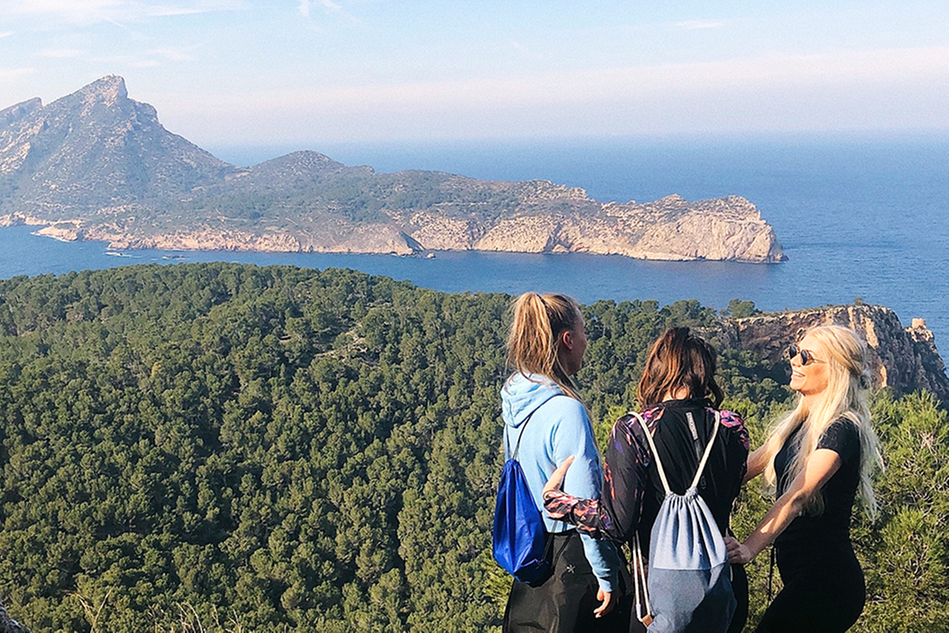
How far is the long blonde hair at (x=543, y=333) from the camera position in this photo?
2.46 metres

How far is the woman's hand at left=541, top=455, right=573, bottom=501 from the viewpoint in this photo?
2.36 metres

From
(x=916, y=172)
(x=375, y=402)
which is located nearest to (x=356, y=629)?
(x=375, y=402)

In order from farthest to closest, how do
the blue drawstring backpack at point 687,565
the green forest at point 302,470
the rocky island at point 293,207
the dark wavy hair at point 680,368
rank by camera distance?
1. the rocky island at point 293,207
2. the green forest at point 302,470
3. the dark wavy hair at point 680,368
4. the blue drawstring backpack at point 687,565

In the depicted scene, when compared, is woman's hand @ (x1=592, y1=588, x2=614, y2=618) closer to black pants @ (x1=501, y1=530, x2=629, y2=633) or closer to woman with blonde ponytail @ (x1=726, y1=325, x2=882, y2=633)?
black pants @ (x1=501, y1=530, x2=629, y2=633)

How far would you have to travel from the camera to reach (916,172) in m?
122

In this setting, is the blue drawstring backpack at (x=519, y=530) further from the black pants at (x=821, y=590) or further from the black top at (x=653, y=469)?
the black pants at (x=821, y=590)

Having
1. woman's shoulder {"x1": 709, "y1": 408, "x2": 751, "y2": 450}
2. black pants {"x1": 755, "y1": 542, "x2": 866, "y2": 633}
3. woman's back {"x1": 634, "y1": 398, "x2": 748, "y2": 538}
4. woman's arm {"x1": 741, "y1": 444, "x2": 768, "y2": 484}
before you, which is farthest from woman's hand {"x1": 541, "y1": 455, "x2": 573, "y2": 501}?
black pants {"x1": 755, "y1": 542, "x2": 866, "y2": 633}

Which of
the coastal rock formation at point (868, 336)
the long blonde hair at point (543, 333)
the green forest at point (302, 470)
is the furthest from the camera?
the coastal rock formation at point (868, 336)

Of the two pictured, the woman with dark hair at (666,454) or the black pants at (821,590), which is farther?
the black pants at (821,590)

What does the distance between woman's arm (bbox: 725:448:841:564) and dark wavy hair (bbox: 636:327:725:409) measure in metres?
0.38

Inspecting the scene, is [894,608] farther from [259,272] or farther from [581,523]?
[259,272]

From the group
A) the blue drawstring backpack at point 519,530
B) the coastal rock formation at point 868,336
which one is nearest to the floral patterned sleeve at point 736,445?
the blue drawstring backpack at point 519,530

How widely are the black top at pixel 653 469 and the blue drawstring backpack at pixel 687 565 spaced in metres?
0.03

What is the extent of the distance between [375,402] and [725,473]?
1978 centimetres
